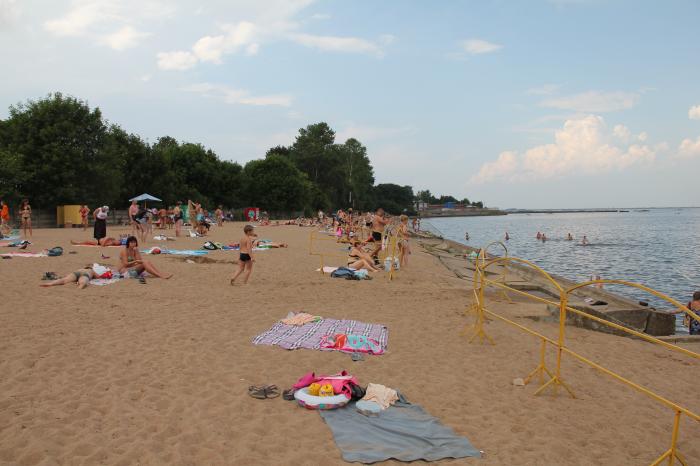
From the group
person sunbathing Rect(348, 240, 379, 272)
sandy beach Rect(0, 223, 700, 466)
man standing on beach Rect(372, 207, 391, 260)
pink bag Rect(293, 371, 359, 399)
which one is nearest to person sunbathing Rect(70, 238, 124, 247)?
sandy beach Rect(0, 223, 700, 466)

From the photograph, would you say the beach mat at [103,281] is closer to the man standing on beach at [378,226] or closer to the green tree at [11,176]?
the man standing on beach at [378,226]

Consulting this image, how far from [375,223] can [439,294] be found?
426cm

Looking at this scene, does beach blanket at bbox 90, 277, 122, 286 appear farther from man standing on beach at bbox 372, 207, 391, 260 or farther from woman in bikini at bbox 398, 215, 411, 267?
woman in bikini at bbox 398, 215, 411, 267

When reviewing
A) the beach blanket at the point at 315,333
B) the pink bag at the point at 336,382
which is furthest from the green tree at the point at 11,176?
the pink bag at the point at 336,382

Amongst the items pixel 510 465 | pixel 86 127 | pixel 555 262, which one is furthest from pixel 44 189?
pixel 510 465

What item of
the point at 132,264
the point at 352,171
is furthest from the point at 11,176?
the point at 352,171

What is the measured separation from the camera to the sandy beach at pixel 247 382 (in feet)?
13.7

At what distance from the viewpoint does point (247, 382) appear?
18.4 ft

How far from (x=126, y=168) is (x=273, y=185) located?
2181cm

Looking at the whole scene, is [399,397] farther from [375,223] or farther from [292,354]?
[375,223]

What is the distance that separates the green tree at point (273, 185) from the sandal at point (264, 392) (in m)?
58.9

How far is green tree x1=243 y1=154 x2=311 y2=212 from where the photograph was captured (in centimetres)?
6375

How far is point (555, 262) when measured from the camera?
100 feet

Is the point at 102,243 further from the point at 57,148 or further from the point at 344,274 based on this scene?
the point at 57,148
